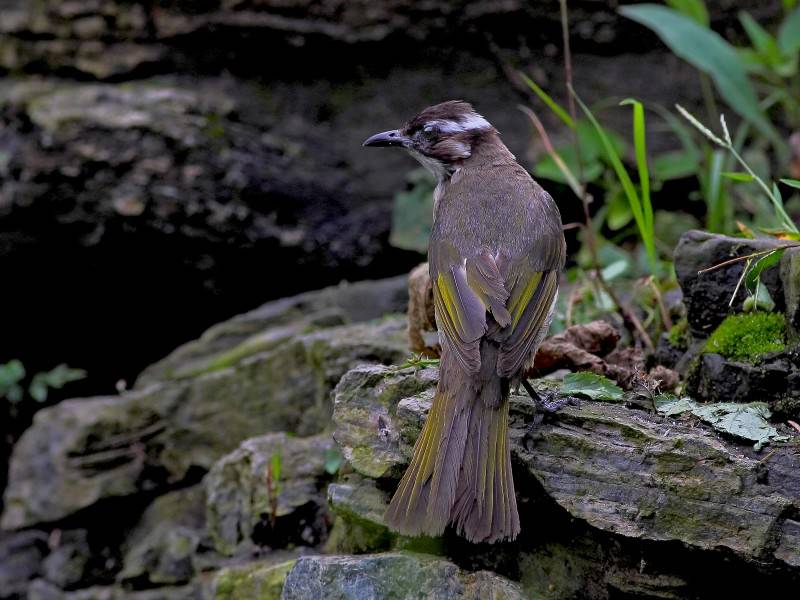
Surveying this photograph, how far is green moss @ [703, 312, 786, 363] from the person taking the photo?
3.84m

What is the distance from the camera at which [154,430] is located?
5652mm

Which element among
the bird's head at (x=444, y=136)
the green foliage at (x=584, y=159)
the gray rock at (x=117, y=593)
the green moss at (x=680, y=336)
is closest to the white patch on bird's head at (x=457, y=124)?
the bird's head at (x=444, y=136)

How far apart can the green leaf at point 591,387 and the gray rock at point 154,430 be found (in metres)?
1.62

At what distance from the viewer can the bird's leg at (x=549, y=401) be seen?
3637 millimetres

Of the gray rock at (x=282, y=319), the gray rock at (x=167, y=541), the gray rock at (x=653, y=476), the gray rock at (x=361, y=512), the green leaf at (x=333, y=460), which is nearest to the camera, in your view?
the gray rock at (x=653, y=476)

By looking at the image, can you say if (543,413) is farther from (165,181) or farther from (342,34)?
(342,34)

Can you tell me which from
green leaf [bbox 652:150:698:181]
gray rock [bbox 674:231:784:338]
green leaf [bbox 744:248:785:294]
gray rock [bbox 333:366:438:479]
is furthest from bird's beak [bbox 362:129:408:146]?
green leaf [bbox 652:150:698:181]

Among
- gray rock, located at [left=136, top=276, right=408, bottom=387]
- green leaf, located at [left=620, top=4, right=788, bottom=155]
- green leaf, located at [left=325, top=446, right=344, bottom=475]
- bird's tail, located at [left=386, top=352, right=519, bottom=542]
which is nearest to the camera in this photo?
bird's tail, located at [left=386, top=352, right=519, bottom=542]

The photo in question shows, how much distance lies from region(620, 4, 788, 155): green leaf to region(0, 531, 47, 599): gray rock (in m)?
4.71

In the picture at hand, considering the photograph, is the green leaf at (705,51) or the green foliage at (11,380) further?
the green foliage at (11,380)

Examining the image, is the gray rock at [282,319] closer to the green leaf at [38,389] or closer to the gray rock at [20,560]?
the green leaf at [38,389]

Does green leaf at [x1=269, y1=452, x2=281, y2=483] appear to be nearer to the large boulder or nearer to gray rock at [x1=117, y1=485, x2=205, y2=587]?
the large boulder

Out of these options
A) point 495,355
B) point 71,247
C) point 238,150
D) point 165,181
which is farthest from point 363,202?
point 495,355

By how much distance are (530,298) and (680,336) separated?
3.13 ft
